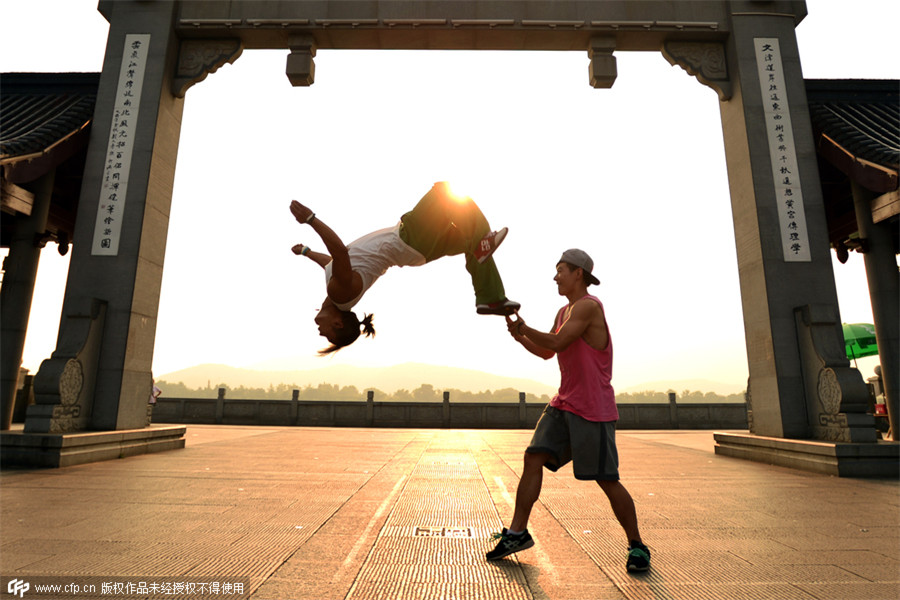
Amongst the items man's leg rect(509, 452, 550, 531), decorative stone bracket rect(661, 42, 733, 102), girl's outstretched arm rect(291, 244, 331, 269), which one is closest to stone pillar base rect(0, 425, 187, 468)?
girl's outstretched arm rect(291, 244, 331, 269)

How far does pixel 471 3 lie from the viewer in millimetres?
9875

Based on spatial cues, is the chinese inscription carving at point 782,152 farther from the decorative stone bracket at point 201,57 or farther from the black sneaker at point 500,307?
the decorative stone bracket at point 201,57

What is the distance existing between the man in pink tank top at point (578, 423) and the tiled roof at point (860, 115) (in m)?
8.32

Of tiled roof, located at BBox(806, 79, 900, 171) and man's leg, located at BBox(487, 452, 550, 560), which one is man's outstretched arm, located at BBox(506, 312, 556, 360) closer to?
man's leg, located at BBox(487, 452, 550, 560)

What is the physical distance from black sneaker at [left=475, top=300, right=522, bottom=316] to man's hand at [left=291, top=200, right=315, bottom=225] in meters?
1.21

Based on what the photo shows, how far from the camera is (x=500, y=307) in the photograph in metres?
3.17

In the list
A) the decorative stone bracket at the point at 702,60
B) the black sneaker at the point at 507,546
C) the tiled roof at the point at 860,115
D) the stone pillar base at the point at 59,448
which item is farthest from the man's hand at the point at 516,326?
Result: the decorative stone bracket at the point at 702,60

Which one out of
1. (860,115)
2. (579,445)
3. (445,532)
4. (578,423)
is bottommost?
(445,532)

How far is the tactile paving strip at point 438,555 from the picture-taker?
2525 mm

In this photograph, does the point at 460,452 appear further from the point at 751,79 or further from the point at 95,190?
the point at 751,79

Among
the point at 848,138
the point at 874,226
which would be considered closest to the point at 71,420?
the point at 848,138

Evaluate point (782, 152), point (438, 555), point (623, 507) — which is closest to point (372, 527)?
point (438, 555)

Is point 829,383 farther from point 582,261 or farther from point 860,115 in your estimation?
point 582,261

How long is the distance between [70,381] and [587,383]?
8.24 metres
